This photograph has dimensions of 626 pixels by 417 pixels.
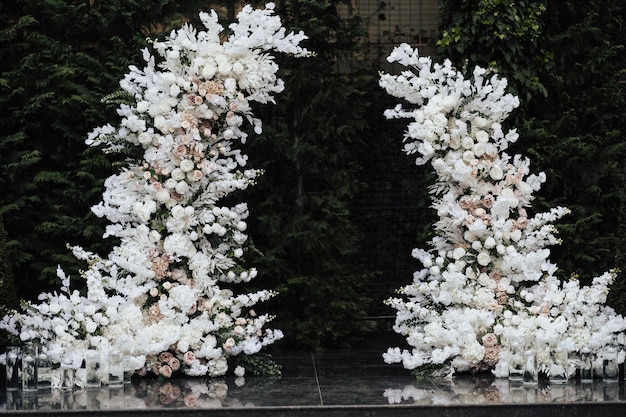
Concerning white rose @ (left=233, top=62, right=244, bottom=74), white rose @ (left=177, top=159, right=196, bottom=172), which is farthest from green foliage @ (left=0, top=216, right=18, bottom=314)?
white rose @ (left=233, top=62, right=244, bottom=74)

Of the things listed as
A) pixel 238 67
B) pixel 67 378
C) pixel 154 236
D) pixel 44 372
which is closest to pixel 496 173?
pixel 238 67

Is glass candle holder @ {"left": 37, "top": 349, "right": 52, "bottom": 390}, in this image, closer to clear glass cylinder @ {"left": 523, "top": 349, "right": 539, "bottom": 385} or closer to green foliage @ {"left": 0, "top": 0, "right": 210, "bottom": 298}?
green foliage @ {"left": 0, "top": 0, "right": 210, "bottom": 298}

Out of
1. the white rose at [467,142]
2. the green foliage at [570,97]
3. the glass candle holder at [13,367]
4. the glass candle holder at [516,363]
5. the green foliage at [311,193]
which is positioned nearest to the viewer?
the glass candle holder at [13,367]

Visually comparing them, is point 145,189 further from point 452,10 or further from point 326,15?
point 452,10

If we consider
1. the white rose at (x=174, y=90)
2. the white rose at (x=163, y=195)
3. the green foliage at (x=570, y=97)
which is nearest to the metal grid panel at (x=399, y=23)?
the green foliage at (x=570, y=97)

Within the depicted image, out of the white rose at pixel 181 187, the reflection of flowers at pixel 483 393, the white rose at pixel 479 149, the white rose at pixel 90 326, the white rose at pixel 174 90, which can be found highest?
the white rose at pixel 174 90

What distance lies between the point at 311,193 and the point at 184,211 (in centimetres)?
162

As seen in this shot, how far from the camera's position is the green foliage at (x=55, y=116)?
738 centimetres

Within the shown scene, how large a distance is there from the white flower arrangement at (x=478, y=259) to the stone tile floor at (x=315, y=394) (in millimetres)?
233

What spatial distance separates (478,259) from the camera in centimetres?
644

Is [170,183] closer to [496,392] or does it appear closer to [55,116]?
[55,116]

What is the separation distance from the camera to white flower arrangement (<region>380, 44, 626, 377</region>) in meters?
6.28

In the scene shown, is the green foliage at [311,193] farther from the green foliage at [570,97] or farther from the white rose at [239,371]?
the white rose at [239,371]

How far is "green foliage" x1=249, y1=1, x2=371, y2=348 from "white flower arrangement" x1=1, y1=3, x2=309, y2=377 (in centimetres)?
107
